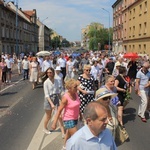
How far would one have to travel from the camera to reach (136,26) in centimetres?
4366

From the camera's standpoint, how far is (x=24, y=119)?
8000 mm

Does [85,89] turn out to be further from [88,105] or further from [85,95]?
[88,105]

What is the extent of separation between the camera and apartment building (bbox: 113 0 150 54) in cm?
3816

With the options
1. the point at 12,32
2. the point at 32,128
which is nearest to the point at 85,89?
the point at 32,128

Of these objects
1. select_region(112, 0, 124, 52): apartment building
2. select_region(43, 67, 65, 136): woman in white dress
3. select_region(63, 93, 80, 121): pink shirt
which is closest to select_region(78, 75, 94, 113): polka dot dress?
select_region(43, 67, 65, 136): woman in white dress

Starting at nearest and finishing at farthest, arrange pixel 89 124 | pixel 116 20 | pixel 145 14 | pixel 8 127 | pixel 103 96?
pixel 89 124 < pixel 103 96 < pixel 8 127 < pixel 145 14 < pixel 116 20

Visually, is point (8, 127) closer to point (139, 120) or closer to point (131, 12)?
point (139, 120)

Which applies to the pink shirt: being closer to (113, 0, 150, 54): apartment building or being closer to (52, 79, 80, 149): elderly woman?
(52, 79, 80, 149): elderly woman

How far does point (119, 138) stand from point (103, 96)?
2.29 feet

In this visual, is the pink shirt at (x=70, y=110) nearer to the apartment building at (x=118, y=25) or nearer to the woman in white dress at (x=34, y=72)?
the woman in white dress at (x=34, y=72)

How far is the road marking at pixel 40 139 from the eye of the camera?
5715 millimetres

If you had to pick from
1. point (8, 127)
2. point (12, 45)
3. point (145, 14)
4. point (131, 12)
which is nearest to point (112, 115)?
point (8, 127)

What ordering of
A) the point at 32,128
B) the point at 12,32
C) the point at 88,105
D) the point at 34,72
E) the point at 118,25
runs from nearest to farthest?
the point at 88,105, the point at 32,128, the point at 34,72, the point at 12,32, the point at 118,25

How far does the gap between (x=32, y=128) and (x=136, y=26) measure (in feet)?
129
